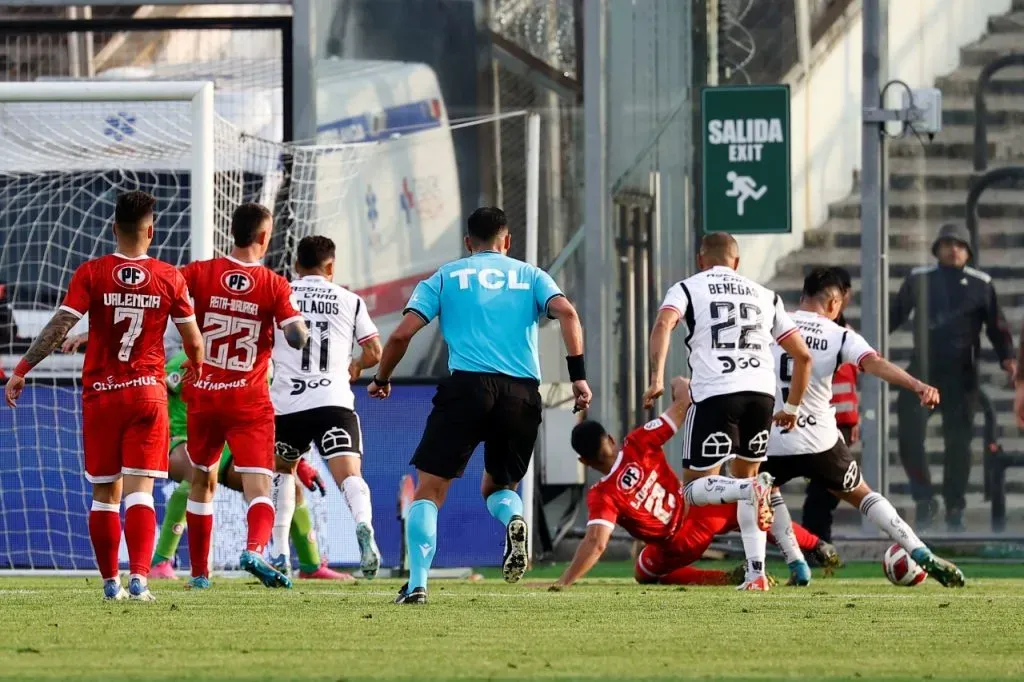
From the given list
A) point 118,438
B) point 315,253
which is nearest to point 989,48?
point 315,253

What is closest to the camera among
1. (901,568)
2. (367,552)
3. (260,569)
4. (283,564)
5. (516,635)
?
(516,635)

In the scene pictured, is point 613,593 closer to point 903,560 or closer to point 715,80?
point 903,560

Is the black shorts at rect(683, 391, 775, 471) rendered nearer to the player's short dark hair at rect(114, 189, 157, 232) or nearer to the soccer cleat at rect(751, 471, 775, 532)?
the soccer cleat at rect(751, 471, 775, 532)

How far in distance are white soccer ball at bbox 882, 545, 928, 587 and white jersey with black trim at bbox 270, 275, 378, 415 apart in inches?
123

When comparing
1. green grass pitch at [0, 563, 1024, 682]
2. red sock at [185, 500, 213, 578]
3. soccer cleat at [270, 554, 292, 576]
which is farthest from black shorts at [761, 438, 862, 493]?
red sock at [185, 500, 213, 578]

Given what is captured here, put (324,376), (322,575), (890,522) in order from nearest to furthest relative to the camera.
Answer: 1. (890,522)
2. (324,376)
3. (322,575)

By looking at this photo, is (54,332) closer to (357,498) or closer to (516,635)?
(357,498)

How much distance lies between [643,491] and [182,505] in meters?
2.72

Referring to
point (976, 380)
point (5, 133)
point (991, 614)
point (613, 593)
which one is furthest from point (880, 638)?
point (5, 133)

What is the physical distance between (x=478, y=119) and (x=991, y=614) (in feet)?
25.5

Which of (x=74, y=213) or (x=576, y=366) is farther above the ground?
(x=74, y=213)

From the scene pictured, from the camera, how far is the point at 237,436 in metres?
9.70

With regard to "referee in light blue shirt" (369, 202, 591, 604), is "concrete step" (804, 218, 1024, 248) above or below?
above

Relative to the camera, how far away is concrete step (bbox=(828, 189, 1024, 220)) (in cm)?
1468
